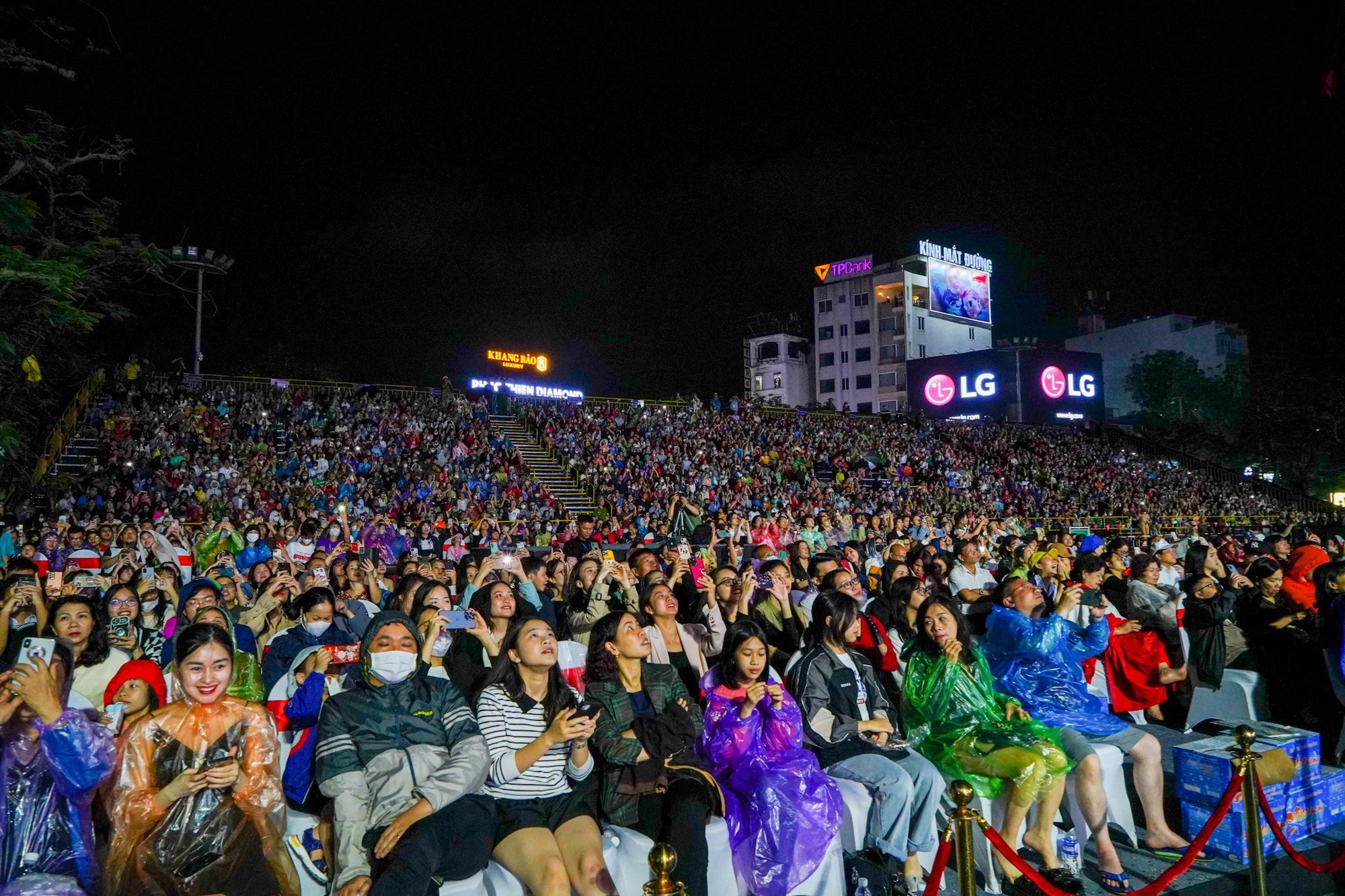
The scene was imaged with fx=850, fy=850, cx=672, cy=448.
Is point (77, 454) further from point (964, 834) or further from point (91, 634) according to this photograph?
point (964, 834)

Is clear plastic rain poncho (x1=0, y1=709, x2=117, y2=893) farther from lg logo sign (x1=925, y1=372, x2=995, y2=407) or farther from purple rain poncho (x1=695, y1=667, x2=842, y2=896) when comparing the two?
lg logo sign (x1=925, y1=372, x2=995, y2=407)

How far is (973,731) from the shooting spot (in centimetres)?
416

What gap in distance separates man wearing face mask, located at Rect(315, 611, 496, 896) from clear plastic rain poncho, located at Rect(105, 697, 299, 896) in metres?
0.22

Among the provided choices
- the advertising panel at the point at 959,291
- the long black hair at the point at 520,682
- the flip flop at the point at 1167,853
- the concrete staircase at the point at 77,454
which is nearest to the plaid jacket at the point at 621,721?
the long black hair at the point at 520,682

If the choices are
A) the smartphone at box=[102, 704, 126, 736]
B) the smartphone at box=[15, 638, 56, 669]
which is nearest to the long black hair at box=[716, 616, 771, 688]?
the smartphone at box=[102, 704, 126, 736]

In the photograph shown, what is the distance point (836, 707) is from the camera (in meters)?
4.17

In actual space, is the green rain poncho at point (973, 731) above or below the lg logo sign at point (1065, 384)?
below

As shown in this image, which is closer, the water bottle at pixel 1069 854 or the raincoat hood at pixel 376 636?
the raincoat hood at pixel 376 636

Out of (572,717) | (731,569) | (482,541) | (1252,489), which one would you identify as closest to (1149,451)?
(1252,489)

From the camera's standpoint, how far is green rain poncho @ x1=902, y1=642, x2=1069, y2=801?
3904 millimetres

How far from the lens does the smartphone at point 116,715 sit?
3.39m

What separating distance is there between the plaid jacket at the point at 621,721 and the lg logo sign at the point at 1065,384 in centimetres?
3976

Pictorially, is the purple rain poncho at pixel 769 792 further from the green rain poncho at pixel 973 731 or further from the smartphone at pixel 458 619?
the smartphone at pixel 458 619

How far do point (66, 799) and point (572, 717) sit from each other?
1.66 metres
